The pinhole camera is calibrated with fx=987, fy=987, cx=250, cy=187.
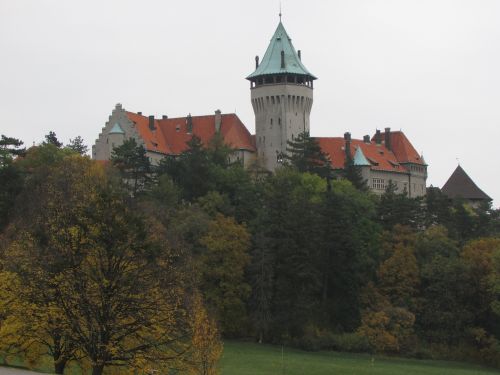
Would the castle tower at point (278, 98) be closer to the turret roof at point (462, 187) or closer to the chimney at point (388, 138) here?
the chimney at point (388, 138)

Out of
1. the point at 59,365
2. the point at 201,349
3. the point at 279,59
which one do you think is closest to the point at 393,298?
the point at 201,349

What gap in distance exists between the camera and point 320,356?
6431 cm

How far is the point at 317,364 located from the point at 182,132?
4828 centimetres

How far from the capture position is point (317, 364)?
194 feet

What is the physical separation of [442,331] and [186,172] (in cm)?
2647

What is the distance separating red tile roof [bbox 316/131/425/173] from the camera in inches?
4254

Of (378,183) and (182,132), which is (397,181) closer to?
(378,183)

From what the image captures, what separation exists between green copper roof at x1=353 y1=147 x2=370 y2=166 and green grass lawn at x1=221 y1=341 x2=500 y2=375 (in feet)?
134

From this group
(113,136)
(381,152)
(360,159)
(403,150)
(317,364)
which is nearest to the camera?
(317,364)

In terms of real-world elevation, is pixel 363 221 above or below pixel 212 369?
above

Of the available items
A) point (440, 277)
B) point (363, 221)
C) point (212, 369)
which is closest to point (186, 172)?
point (363, 221)

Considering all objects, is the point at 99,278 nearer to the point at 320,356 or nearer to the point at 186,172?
the point at 320,356

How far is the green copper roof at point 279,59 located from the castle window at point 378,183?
1393 centimetres

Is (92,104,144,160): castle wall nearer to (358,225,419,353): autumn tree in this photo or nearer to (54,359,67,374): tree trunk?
(358,225,419,353): autumn tree
